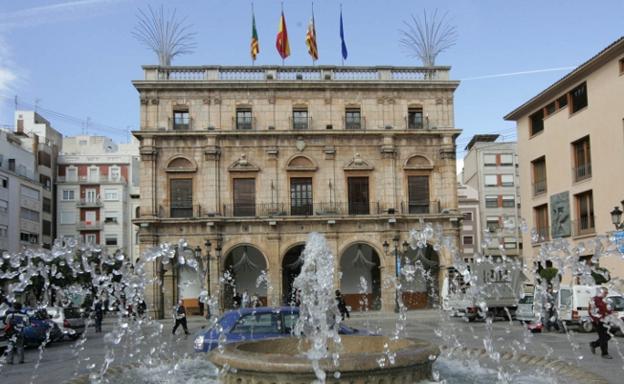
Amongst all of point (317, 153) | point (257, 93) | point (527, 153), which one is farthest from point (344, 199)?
point (527, 153)

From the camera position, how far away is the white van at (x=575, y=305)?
792 inches

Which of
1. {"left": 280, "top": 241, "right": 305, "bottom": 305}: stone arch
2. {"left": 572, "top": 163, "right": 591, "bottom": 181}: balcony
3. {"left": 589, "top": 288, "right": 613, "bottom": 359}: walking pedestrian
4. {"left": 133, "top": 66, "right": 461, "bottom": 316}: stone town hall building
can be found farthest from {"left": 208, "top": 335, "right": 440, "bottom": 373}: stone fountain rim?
{"left": 280, "top": 241, "right": 305, "bottom": 305}: stone arch

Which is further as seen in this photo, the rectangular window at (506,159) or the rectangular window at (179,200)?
the rectangular window at (506,159)

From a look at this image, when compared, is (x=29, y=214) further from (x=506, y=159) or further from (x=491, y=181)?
(x=506, y=159)

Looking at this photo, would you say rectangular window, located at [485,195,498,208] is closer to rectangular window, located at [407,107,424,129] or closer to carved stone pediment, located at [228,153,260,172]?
rectangular window, located at [407,107,424,129]

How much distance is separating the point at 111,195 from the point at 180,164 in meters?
27.9

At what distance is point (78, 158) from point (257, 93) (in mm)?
31873

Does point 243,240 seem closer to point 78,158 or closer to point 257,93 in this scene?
point 257,93

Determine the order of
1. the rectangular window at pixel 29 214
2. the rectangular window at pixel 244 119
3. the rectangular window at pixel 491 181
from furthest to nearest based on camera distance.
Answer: the rectangular window at pixel 491 181 < the rectangular window at pixel 29 214 < the rectangular window at pixel 244 119

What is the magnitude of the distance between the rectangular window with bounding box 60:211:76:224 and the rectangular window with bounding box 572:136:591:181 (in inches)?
1761

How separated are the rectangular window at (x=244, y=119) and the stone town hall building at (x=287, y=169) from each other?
0.18 feet

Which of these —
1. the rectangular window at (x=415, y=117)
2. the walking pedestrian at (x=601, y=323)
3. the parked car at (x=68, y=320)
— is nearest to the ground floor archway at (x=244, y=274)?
the parked car at (x=68, y=320)

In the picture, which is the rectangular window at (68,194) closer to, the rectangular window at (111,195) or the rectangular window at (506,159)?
the rectangular window at (111,195)

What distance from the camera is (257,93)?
3453cm
